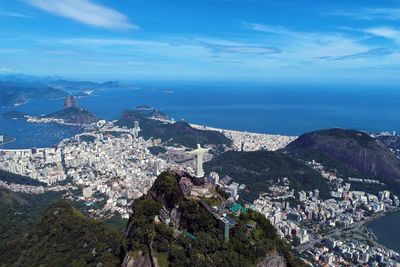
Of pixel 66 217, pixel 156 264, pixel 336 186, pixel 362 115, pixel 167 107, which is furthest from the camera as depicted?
pixel 167 107

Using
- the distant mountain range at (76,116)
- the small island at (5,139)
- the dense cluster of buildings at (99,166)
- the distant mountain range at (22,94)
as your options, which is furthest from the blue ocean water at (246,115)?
the dense cluster of buildings at (99,166)

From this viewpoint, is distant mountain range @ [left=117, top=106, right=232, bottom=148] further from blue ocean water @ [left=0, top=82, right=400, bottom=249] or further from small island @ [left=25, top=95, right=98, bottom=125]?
small island @ [left=25, top=95, right=98, bottom=125]

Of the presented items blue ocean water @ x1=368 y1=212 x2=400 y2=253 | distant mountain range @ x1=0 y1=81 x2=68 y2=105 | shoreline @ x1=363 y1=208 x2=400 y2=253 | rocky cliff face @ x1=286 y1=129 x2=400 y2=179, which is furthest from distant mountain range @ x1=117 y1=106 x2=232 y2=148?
distant mountain range @ x1=0 y1=81 x2=68 y2=105

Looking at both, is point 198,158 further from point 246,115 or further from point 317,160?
point 246,115

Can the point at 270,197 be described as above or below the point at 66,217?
Answer: below

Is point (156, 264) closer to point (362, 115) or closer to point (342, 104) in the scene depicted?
point (362, 115)

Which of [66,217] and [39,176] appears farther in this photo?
[39,176]

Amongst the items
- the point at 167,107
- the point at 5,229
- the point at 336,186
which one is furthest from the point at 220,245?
the point at 167,107

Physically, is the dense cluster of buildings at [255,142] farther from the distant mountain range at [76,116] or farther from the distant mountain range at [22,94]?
the distant mountain range at [22,94]
